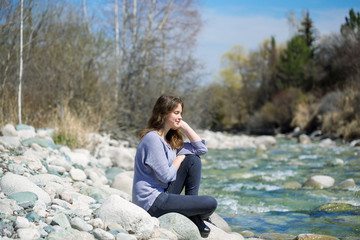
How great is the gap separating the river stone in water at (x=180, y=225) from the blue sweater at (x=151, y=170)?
0.66ft

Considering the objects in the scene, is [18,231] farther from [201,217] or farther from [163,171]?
[201,217]

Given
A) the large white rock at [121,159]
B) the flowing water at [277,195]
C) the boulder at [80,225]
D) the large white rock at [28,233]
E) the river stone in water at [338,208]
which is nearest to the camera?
the large white rock at [28,233]

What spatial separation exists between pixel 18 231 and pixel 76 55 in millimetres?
8792

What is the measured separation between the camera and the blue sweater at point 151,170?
3.21m

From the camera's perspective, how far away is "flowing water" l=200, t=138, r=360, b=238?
450 cm

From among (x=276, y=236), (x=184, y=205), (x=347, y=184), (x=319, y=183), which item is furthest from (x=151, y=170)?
(x=347, y=184)

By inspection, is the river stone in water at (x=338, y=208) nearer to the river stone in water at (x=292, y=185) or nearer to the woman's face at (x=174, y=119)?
the river stone in water at (x=292, y=185)

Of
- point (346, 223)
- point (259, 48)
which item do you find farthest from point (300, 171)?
point (259, 48)

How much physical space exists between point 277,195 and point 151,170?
356 cm

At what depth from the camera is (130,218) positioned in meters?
3.06

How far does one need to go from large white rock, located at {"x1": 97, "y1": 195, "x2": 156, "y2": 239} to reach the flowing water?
1.60 m

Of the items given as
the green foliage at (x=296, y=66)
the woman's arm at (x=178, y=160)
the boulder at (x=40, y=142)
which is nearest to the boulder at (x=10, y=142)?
the boulder at (x=40, y=142)

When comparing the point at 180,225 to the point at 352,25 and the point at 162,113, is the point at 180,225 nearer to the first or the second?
the point at 162,113

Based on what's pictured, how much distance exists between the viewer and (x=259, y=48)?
3688 cm
